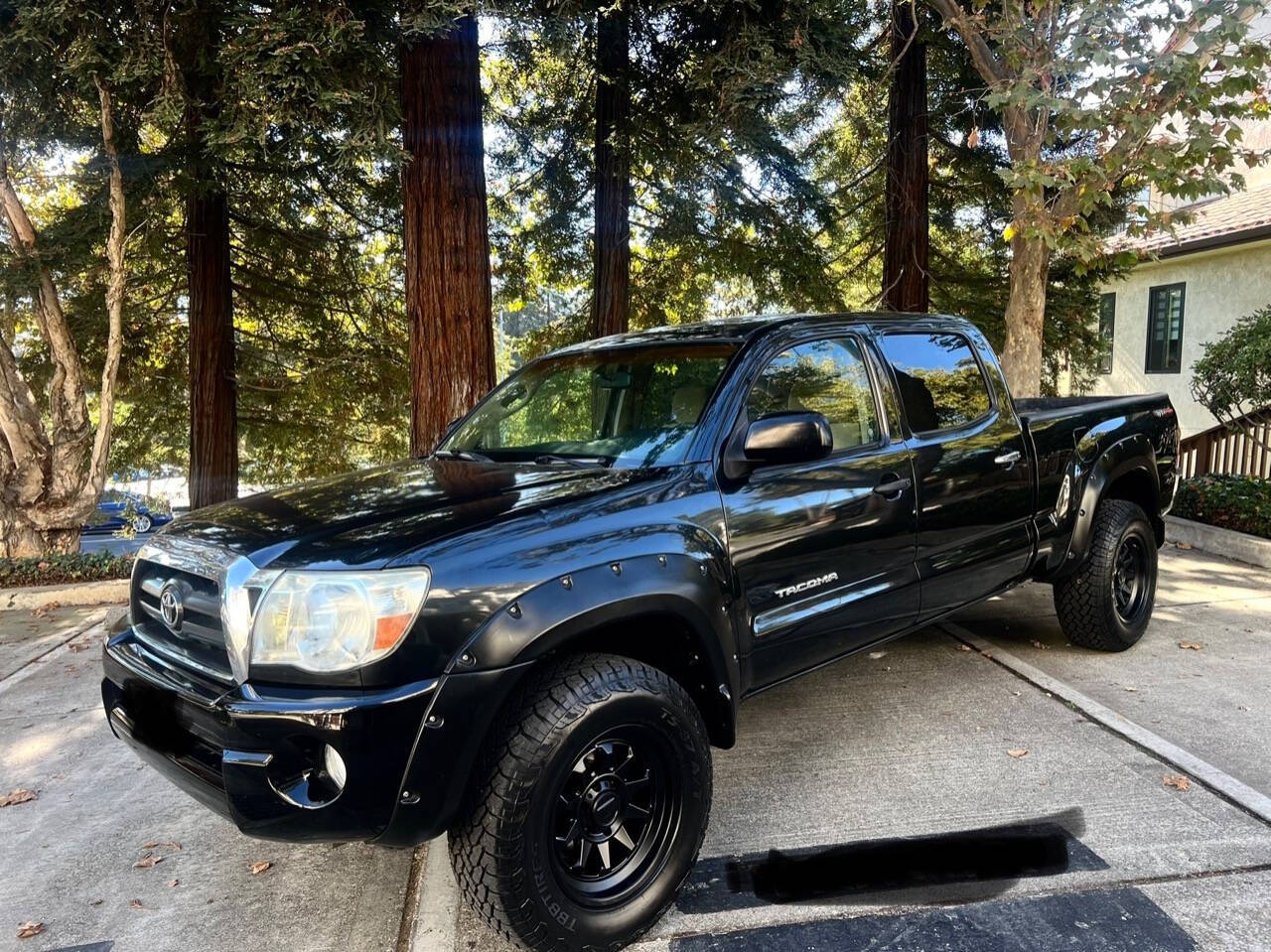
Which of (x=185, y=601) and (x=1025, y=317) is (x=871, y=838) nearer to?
(x=185, y=601)

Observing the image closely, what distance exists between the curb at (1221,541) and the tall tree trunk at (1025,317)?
1.95 metres

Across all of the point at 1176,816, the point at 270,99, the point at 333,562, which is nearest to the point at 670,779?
the point at 333,562

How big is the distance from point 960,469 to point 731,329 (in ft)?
4.20

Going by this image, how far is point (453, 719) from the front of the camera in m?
2.29

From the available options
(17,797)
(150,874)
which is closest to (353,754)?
(150,874)

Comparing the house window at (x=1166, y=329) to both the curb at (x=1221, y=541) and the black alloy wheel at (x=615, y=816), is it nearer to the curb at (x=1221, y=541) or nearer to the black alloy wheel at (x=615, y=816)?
the curb at (x=1221, y=541)

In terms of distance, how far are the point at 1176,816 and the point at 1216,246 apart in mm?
13550

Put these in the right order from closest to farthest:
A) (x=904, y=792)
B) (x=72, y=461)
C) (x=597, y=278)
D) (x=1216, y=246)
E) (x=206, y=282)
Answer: (x=904, y=792) → (x=72, y=461) → (x=597, y=278) → (x=206, y=282) → (x=1216, y=246)

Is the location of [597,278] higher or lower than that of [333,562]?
higher

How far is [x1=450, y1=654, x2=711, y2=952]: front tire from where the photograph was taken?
2.36m

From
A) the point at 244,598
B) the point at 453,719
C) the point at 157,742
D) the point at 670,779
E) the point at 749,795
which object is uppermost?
the point at 244,598

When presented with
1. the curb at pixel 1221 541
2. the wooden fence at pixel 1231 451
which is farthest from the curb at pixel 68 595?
the wooden fence at pixel 1231 451

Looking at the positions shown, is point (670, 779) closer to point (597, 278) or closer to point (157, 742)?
point (157, 742)

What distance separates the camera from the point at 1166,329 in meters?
16.0
